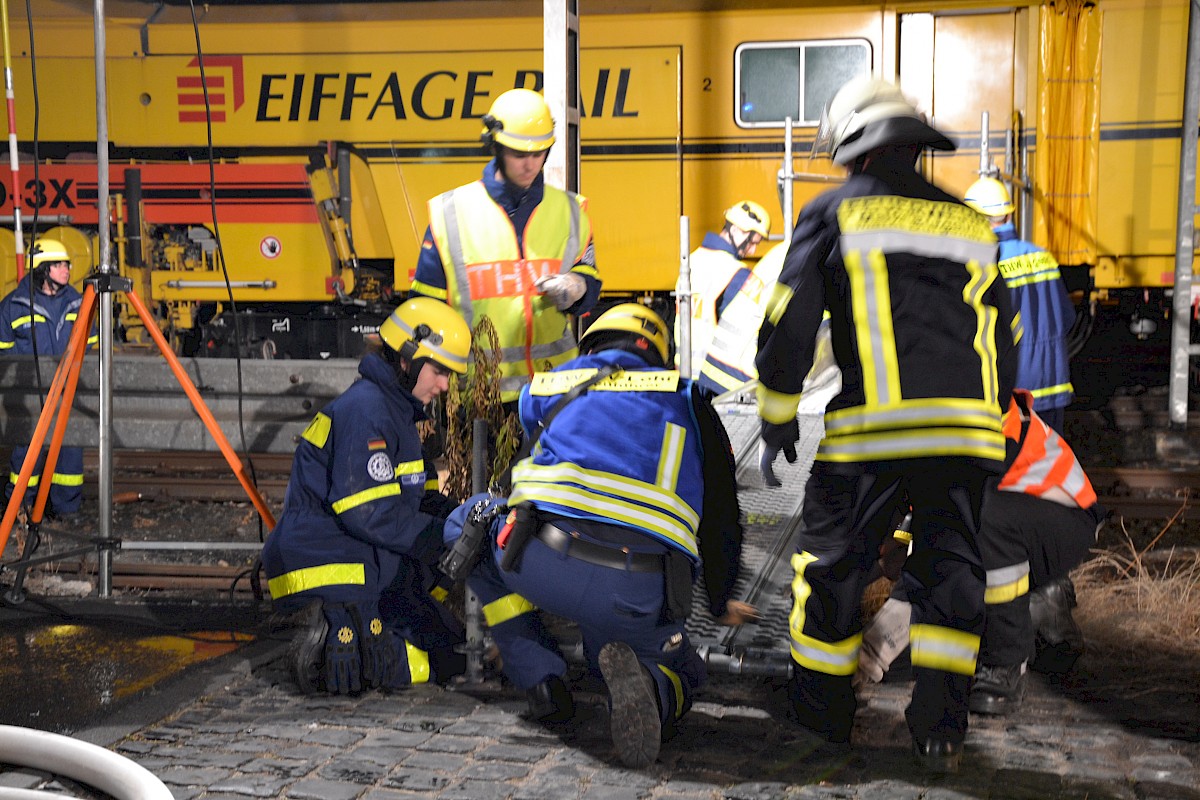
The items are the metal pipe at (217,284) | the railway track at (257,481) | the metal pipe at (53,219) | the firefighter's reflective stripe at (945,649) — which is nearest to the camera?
the firefighter's reflective stripe at (945,649)

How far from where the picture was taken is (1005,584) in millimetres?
3559

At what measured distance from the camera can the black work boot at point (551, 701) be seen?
11.7ft

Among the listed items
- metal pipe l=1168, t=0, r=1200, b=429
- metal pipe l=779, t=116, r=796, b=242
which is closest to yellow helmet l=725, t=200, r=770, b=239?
metal pipe l=779, t=116, r=796, b=242

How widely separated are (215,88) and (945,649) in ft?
26.0

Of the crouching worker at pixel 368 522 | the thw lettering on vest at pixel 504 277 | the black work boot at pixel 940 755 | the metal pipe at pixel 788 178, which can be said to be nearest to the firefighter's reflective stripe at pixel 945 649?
the black work boot at pixel 940 755

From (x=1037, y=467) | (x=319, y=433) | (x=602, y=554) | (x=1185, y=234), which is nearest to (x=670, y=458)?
(x=602, y=554)

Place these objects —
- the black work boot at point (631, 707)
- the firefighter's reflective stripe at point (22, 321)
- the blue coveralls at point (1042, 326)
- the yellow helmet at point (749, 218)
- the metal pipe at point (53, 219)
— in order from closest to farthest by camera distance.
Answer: the black work boot at point (631, 707) < the blue coveralls at point (1042, 326) < the yellow helmet at point (749, 218) < the firefighter's reflective stripe at point (22, 321) < the metal pipe at point (53, 219)

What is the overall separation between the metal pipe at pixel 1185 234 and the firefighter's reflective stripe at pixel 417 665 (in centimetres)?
617

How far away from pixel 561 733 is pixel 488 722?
24 centimetres

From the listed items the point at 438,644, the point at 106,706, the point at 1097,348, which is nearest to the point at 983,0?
the point at 1097,348

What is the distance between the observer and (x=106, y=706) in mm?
3680

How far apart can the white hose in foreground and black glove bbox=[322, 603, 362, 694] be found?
2.97ft

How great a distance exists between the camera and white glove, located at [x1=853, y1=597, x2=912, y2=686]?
Answer: 382 cm

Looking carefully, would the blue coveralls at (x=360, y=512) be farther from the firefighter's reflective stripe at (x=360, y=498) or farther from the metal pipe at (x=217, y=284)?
the metal pipe at (x=217, y=284)
